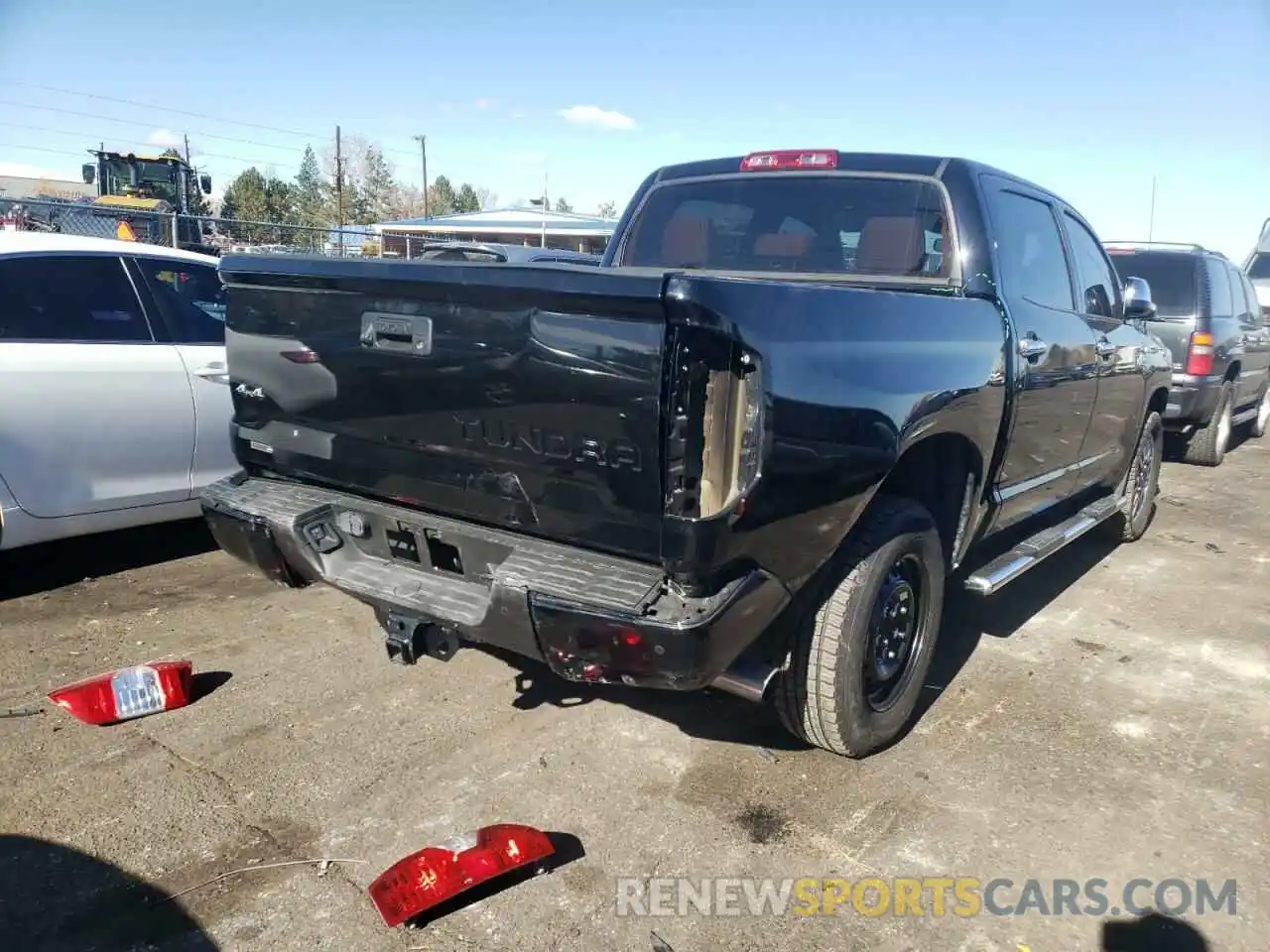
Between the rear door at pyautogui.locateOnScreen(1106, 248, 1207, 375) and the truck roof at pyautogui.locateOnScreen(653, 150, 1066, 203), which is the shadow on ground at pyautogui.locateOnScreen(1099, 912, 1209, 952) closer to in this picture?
the truck roof at pyautogui.locateOnScreen(653, 150, 1066, 203)

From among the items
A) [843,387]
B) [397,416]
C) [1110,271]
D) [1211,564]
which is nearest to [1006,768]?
[843,387]

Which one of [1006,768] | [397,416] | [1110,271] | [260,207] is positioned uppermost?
[260,207]

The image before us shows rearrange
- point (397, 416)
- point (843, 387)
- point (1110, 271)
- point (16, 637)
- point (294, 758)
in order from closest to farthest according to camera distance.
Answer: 1. point (843, 387)
2. point (397, 416)
3. point (294, 758)
4. point (16, 637)
5. point (1110, 271)

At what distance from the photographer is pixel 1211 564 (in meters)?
5.99

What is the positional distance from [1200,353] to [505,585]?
777cm

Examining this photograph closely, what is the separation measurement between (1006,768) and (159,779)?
2755mm

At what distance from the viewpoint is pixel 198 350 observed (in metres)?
4.90

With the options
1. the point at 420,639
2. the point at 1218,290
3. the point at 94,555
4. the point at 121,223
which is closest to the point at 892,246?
the point at 420,639

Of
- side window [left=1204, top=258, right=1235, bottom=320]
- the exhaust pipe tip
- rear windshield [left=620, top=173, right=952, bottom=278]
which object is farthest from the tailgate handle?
side window [left=1204, top=258, right=1235, bottom=320]

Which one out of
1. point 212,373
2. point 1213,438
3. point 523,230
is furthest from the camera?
point 523,230

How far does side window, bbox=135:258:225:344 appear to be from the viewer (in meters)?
4.88

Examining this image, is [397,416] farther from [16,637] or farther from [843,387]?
[16,637]

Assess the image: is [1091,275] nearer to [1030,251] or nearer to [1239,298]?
[1030,251]

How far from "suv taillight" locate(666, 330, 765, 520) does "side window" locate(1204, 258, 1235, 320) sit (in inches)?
307
